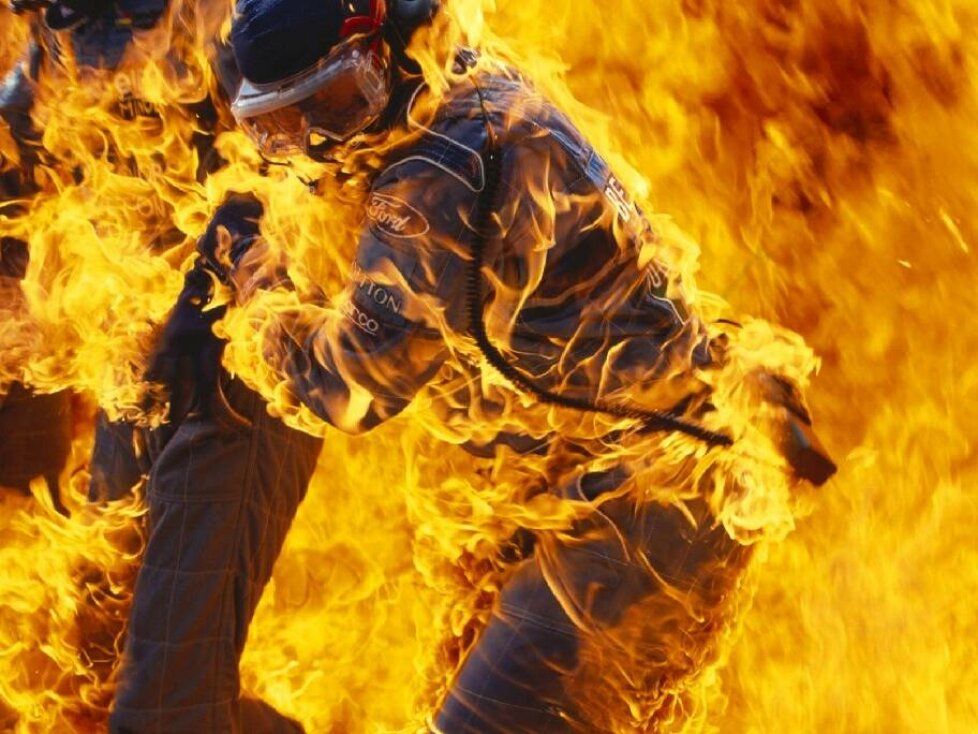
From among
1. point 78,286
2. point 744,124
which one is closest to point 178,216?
point 78,286

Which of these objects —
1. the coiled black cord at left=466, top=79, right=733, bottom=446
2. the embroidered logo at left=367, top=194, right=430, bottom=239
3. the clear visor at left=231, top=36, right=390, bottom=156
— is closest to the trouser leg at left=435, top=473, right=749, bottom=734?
the coiled black cord at left=466, top=79, right=733, bottom=446

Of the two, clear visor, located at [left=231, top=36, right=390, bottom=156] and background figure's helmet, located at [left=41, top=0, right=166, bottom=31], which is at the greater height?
clear visor, located at [left=231, top=36, right=390, bottom=156]

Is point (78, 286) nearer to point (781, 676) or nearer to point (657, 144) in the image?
point (657, 144)

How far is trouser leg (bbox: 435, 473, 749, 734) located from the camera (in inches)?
120

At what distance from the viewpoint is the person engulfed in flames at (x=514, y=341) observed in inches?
110

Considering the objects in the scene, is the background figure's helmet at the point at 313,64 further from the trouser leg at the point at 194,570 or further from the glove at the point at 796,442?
the glove at the point at 796,442

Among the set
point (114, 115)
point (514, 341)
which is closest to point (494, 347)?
point (514, 341)

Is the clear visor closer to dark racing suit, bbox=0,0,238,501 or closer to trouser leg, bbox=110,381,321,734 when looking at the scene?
trouser leg, bbox=110,381,321,734

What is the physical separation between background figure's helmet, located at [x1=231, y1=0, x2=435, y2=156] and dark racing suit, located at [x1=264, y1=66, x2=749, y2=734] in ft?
0.49

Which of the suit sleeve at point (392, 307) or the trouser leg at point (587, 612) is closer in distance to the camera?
the suit sleeve at point (392, 307)

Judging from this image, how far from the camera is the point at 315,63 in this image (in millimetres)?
2811

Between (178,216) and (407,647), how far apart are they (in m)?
1.91

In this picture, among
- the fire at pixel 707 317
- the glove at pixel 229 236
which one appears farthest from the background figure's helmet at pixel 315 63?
the fire at pixel 707 317

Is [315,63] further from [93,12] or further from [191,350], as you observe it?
[93,12]
